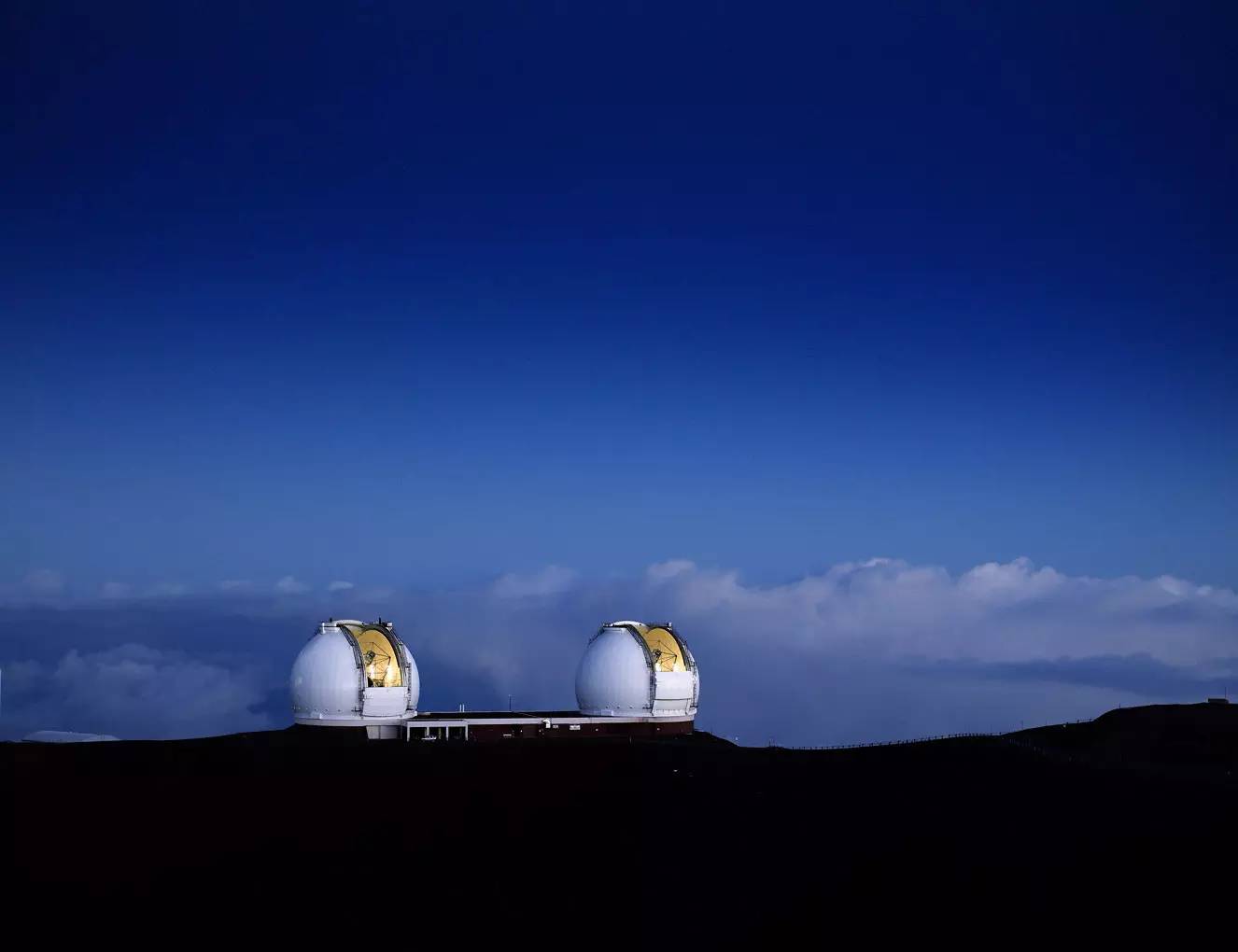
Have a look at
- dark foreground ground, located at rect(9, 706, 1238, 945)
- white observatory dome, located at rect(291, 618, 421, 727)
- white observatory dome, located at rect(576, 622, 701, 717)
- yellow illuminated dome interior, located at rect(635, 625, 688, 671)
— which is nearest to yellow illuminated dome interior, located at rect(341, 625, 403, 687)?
white observatory dome, located at rect(291, 618, 421, 727)

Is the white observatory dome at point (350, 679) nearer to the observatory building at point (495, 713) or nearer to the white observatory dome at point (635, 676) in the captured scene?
the observatory building at point (495, 713)

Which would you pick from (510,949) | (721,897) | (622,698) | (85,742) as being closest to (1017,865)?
(721,897)

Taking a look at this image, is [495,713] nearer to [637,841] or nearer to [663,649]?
[663,649]

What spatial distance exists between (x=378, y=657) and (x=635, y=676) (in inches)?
368

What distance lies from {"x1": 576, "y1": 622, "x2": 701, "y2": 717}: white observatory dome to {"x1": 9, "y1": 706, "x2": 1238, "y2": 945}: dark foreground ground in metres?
11.6

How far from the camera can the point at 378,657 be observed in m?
36.9

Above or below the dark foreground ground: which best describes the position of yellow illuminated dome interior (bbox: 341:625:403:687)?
above

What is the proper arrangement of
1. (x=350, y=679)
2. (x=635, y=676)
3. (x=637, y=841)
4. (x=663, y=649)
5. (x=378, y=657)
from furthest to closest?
(x=663, y=649), (x=635, y=676), (x=378, y=657), (x=350, y=679), (x=637, y=841)

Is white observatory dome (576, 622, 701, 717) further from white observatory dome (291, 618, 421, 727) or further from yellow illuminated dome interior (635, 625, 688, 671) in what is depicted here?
white observatory dome (291, 618, 421, 727)

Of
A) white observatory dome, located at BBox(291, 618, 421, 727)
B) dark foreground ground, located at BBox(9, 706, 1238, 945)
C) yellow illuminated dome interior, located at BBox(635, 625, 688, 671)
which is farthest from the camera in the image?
yellow illuminated dome interior, located at BBox(635, 625, 688, 671)

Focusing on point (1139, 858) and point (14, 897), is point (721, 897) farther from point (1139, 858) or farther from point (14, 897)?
point (14, 897)

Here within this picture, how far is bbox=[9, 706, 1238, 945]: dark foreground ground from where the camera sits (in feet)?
53.2

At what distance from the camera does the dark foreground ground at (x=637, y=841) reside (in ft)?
53.2

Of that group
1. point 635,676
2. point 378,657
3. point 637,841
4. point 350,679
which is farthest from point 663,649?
point 637,841
